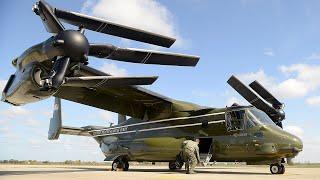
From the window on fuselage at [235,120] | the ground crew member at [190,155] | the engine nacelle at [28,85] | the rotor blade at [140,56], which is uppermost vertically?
the rotor blade at [140,56]

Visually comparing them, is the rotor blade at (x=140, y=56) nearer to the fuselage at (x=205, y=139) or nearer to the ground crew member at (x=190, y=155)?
the ground crew member at (x=190, y=155)

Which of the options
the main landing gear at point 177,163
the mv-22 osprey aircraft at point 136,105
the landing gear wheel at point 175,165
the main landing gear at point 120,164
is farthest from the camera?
the main landing gear at point 120,164

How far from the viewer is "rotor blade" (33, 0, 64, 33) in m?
11.7

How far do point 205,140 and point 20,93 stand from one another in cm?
812

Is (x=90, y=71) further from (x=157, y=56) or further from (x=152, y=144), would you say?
(x=152, y=144)

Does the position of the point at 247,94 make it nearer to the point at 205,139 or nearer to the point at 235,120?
the point at 235,120

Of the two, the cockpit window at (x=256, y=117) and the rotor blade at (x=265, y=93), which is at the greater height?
the rotor blade at (x=265, y=93)

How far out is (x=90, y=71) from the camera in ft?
48.7

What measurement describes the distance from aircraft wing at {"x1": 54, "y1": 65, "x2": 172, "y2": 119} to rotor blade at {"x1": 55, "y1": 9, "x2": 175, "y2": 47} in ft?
13.9

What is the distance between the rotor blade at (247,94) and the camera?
18.3 meters

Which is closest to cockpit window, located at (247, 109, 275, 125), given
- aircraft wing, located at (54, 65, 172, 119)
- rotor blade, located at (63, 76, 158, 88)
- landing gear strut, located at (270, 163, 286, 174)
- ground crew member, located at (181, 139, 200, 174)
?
landing gear strut, located at (270, 163, 286, 174)

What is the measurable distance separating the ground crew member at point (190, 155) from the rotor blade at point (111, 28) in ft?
14.5

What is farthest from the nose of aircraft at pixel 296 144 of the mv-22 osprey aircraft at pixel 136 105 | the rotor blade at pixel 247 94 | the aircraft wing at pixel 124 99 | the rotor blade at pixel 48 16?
the rotor blade at pixel 48 16

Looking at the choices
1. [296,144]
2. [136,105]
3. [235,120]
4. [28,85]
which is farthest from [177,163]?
[28,85]
